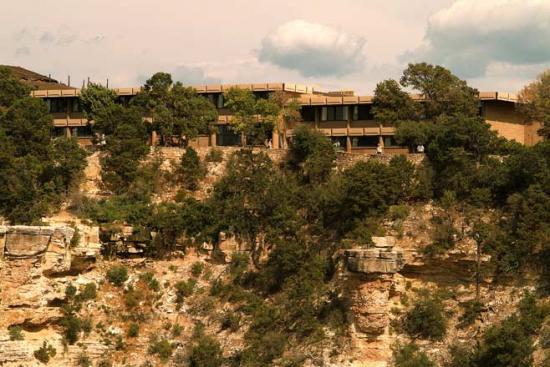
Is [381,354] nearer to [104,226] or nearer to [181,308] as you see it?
[181,308]

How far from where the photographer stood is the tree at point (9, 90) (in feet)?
226

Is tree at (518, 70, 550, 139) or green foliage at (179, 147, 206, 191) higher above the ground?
tree at (518, 70, 550, 139)

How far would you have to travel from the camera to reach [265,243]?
57625mm

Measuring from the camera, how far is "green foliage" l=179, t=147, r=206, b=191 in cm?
6259

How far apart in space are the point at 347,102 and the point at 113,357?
26332mm

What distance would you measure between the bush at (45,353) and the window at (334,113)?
28.1 metres

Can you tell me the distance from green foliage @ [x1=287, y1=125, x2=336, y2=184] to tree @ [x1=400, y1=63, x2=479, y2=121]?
736 centimetres

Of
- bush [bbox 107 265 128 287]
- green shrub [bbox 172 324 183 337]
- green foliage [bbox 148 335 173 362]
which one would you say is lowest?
green foliage [bbox 148 335 173 362]

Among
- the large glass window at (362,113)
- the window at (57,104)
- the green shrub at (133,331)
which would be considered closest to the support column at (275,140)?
the large glass window at (362,113)

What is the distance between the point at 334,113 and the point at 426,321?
2446 cm

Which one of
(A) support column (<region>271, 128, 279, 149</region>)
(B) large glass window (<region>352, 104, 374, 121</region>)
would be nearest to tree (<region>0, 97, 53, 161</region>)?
(A) support column (<region>271, 128, 279, 149</region>)

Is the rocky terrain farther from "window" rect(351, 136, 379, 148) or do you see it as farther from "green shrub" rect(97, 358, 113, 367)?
"window" rect(351, 136, 379, 148)

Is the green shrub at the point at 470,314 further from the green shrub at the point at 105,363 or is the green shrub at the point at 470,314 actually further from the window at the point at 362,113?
the window at the point at 362,113

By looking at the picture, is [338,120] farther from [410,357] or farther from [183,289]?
[410,357]
